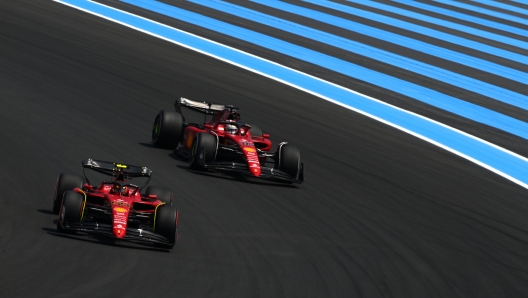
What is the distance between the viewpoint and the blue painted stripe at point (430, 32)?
823 inches

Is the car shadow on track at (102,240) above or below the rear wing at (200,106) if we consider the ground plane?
below

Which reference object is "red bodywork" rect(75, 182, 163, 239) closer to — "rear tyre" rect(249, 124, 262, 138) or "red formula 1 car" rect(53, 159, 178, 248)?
"red formula 1 car" rect(53, 159, 178, 248)

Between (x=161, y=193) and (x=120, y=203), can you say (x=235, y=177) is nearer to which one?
(x=161, y=193)

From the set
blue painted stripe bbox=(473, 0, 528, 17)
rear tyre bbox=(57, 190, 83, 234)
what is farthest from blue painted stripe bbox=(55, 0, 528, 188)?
blue painted stripe bbox=(473, 0, 528, 17)

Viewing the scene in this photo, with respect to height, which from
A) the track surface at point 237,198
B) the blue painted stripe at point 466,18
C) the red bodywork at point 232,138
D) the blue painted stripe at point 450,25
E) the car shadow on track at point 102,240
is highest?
the blue painted stripe at point 466,18

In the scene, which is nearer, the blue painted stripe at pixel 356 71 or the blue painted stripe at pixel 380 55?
the blue painted stripe at pixel 356 71

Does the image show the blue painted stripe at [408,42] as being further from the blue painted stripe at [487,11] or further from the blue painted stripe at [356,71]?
the blue painted stripe at [487,11]

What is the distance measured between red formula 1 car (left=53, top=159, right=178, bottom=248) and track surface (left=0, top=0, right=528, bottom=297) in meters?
0.15

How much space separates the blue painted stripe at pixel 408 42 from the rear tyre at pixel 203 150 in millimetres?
10131

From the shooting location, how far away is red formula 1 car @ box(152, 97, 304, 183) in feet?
35.6

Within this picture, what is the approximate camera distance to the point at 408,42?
21078 millimetres

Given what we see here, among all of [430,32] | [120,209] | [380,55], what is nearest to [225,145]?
[120,209]

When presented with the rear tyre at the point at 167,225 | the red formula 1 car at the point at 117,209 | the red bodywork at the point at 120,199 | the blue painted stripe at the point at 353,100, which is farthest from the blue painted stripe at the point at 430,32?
the rear tyre at the point at 167,225

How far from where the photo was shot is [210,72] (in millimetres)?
16703
